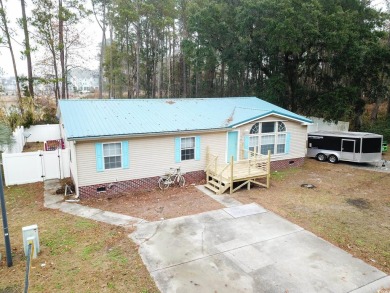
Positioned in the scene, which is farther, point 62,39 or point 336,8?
point 62,39

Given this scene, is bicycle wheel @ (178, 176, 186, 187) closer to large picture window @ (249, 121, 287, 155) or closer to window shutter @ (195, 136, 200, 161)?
window shutter @ (195, 136, 200, 161)

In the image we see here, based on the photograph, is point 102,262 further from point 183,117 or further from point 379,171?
point 379,171

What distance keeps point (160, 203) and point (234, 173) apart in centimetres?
393

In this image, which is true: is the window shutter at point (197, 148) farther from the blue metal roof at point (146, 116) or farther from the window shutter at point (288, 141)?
the window shutter at point (288, 141)

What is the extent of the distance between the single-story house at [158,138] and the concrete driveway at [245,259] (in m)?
3.93

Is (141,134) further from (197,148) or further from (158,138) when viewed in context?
(197,148)

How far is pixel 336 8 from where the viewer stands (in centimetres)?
2159

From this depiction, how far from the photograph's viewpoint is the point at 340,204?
11477 millimetres

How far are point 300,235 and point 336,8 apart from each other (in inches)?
802

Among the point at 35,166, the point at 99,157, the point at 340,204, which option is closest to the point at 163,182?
the point at 99,157

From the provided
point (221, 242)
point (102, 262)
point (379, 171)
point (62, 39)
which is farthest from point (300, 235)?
point (62, 39)

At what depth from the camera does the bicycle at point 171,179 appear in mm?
13234

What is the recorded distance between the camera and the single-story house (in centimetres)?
1177

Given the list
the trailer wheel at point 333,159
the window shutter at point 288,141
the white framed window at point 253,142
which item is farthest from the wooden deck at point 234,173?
the trailer wheel at point 333,159
